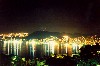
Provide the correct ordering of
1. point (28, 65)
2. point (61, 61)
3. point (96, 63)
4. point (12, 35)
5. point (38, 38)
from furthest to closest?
point (12, 35) < point (38, 38) < point (28, 65) < point (61, 61) < point (96, 63)

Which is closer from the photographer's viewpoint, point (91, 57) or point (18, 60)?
point (91, 57)

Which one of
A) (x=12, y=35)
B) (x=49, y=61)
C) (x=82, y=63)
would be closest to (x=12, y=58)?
(x=49, y=61)

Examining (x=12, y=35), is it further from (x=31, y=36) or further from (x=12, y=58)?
(x=12, y=58)

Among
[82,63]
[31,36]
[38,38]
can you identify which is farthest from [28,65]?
[31,36]

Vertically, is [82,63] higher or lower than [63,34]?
lower

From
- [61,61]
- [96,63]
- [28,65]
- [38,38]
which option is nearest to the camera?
[96,63]

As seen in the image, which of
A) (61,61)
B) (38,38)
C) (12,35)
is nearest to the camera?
(61,61)

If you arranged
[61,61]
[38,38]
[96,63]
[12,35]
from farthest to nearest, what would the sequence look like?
1. [12,35]
2. [38,38]
3. [61,61]
4. [96,63]

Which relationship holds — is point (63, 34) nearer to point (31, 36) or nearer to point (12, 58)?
point (31, 36)

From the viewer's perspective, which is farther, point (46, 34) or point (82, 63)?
point (46, 34)
